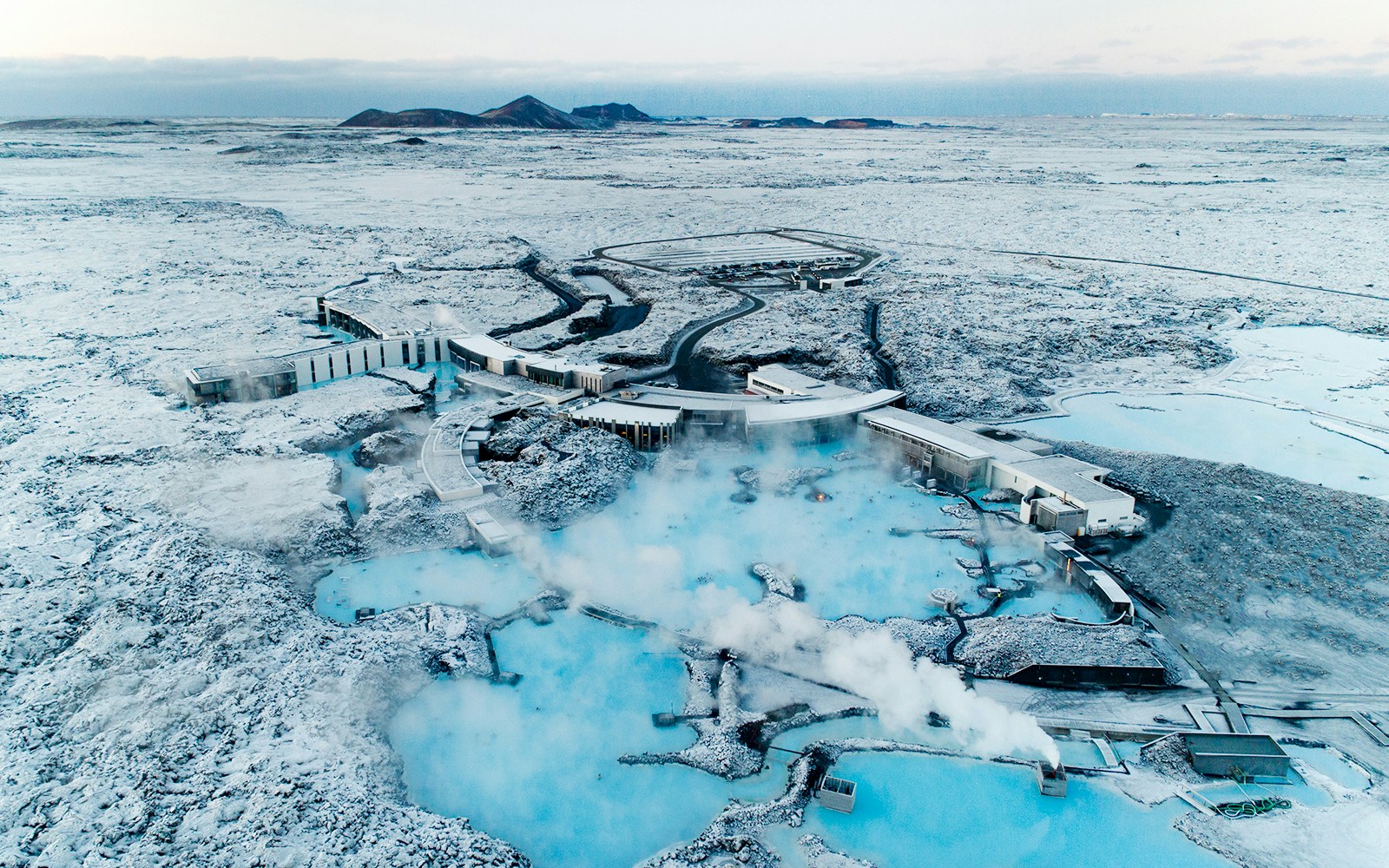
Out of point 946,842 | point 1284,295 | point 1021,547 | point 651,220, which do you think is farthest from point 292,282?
point 1284,295

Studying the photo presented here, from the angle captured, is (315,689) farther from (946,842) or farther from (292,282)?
(292,282)

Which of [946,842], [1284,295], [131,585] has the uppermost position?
[1284,295]

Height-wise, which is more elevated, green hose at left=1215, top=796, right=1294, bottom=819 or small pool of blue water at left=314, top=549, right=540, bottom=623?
small pool of blue water at left=314, top=549, right=540, bottom=623

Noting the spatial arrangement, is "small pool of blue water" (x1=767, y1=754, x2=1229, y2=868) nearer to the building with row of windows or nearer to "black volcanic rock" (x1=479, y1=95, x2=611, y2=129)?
the building with row of windows

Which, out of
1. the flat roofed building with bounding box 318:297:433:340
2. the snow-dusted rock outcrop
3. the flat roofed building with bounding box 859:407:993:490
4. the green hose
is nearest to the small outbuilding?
the green hose

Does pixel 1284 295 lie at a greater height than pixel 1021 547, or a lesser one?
greater

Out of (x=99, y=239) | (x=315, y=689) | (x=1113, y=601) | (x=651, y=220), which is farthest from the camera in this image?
(x=651, y=220)

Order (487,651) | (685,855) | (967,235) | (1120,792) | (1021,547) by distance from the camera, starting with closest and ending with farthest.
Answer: (685,855), (1120,792), (487,651), (1021,547), (967,235)
